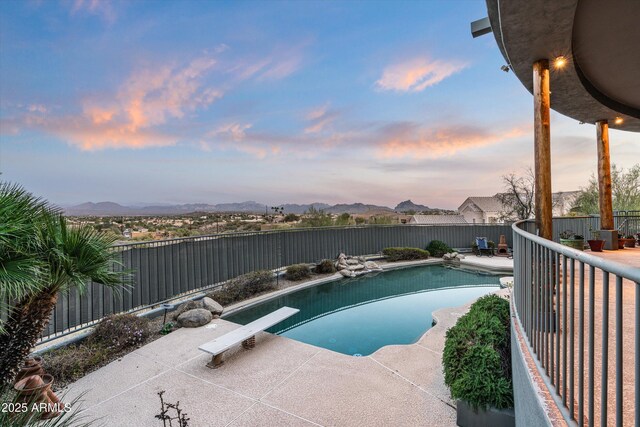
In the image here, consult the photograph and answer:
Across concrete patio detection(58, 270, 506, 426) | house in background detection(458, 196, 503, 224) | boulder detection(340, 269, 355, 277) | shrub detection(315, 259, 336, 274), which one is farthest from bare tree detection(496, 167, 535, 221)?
concrete patio detection(58, 270, 506, 426)

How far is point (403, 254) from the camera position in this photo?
1171 centimetres

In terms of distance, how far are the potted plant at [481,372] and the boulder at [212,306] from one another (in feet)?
14.3

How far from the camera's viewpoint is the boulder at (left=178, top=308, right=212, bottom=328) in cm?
525

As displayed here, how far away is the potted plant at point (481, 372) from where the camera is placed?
8.30 ft

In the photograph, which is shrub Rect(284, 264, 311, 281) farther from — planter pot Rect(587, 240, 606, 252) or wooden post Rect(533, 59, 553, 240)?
planter pot Rect(587, 240, 606, 252)

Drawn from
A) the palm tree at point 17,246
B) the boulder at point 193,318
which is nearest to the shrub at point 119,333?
the boulder at point 193,318

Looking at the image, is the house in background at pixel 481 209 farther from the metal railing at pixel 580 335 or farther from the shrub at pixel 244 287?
the metal railing at pixel 580 335

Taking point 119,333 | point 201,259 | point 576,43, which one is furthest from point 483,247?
point 119,333

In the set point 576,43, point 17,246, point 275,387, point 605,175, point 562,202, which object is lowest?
point 275,387

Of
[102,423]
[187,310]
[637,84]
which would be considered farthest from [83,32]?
[637,84]

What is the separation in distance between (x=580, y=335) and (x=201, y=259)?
22.4 ft

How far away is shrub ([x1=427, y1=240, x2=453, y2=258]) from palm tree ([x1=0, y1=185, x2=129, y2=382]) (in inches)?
461

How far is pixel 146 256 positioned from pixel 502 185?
20542 millimetres

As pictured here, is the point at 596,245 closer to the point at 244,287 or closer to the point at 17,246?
the point at 244,287
